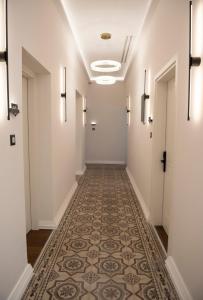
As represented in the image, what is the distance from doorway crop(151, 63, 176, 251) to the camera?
3064 mm

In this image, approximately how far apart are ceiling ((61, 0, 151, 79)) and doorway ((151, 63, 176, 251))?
1.26 m

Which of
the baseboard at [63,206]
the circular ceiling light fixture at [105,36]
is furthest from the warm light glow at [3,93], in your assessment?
the circular ceiling light fixture at [105,36]

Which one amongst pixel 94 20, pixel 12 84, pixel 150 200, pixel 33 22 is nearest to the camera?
pixel 12 84

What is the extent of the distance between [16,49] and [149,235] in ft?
8.86

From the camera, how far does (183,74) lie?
2.12 meters

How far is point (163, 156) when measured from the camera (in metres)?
3.31

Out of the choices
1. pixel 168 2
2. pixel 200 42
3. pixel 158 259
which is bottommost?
pixel 158 259

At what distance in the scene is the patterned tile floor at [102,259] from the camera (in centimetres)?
210

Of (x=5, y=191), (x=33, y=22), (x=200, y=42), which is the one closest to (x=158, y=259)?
(x=5, y=191)

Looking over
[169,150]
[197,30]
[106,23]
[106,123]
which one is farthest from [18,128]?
[106,123]

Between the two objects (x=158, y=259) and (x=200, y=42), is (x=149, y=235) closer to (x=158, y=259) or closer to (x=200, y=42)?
(x=158, y=259)

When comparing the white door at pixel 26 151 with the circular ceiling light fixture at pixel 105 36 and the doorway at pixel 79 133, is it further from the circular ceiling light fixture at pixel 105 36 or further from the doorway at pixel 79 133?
the doorway at pixel 79 133

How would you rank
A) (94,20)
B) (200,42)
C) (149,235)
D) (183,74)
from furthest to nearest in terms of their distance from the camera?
(94,20), (149,235), (183,74), (200,42)

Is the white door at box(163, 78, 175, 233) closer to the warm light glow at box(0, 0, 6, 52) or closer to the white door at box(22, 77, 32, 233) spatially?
the white door at box(22, 77, 32, 233)
